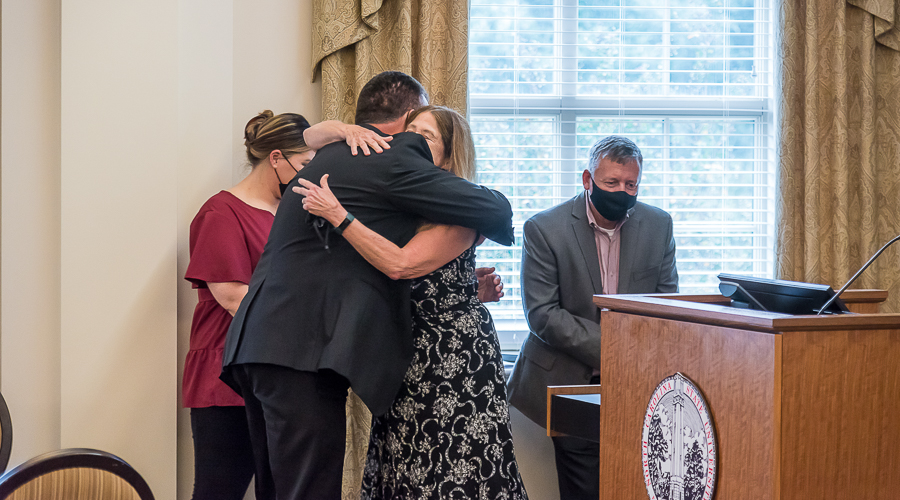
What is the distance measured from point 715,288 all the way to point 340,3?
202 cm

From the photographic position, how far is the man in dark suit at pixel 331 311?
50.8 inches

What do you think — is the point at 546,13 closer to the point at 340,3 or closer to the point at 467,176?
the point at 340,3

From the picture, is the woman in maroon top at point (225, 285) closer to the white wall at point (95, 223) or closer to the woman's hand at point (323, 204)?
the white wall at point (95, 223)

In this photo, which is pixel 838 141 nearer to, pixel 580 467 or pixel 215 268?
pixel 580 467

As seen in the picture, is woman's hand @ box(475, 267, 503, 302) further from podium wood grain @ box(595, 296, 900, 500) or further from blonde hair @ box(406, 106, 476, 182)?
podium wood grain @ box(595, 296, 900, 500)

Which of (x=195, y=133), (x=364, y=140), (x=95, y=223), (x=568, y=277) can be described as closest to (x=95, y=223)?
(x=95, y=223)

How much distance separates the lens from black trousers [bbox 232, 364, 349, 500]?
1.29 meters

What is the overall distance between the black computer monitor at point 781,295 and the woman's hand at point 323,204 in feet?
2.38

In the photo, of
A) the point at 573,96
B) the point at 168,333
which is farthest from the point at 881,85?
the point at 168,333

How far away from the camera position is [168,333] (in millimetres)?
2178

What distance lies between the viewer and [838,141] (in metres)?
2.67

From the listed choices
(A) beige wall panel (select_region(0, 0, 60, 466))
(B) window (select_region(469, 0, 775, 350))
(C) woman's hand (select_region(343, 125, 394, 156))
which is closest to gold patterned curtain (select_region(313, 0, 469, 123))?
(B) window (select_region(469, 0, 775, 350))

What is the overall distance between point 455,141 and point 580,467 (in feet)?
4.45

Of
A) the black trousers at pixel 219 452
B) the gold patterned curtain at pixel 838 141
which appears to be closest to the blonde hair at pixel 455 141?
the black trousers at pixel 219 452
